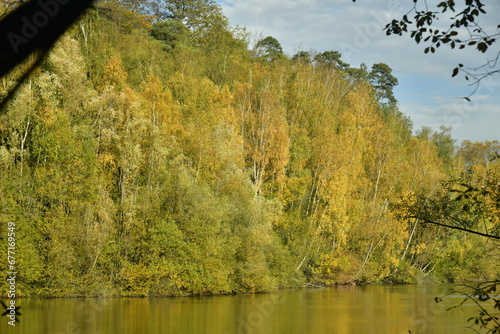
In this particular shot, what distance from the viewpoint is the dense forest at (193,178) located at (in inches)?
1128

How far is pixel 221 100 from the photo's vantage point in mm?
38219

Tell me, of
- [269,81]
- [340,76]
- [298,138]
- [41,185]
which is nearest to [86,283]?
[41,185]

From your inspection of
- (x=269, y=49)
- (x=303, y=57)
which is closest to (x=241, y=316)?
(x=303, y=57)

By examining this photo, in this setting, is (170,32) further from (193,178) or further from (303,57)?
(193,178)

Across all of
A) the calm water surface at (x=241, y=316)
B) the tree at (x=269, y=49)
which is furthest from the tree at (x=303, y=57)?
the calm water surface at (x=241, y=316)

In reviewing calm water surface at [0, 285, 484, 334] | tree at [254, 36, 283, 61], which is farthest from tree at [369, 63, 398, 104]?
calm water surface at [0, 285, 484, 334]

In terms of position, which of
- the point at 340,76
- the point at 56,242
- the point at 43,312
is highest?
the point at 340,76

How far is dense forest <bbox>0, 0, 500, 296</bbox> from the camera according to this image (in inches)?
1128

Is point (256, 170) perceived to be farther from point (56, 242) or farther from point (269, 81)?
point (56, 242)

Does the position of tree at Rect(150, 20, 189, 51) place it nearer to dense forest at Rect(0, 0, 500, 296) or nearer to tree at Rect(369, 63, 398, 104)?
dense forest at Rect(0, 0, 500, 296)

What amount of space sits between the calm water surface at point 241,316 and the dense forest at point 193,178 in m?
2.08

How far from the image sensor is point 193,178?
105ft

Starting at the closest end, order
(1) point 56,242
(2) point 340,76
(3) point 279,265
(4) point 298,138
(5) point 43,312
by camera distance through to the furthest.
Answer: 1. (5) point 43,312
2. (1) point 56,242
3. (3) point 279,265
4. (4) point 298,138
5. (2) point 340,76

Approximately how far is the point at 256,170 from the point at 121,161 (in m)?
11.6
